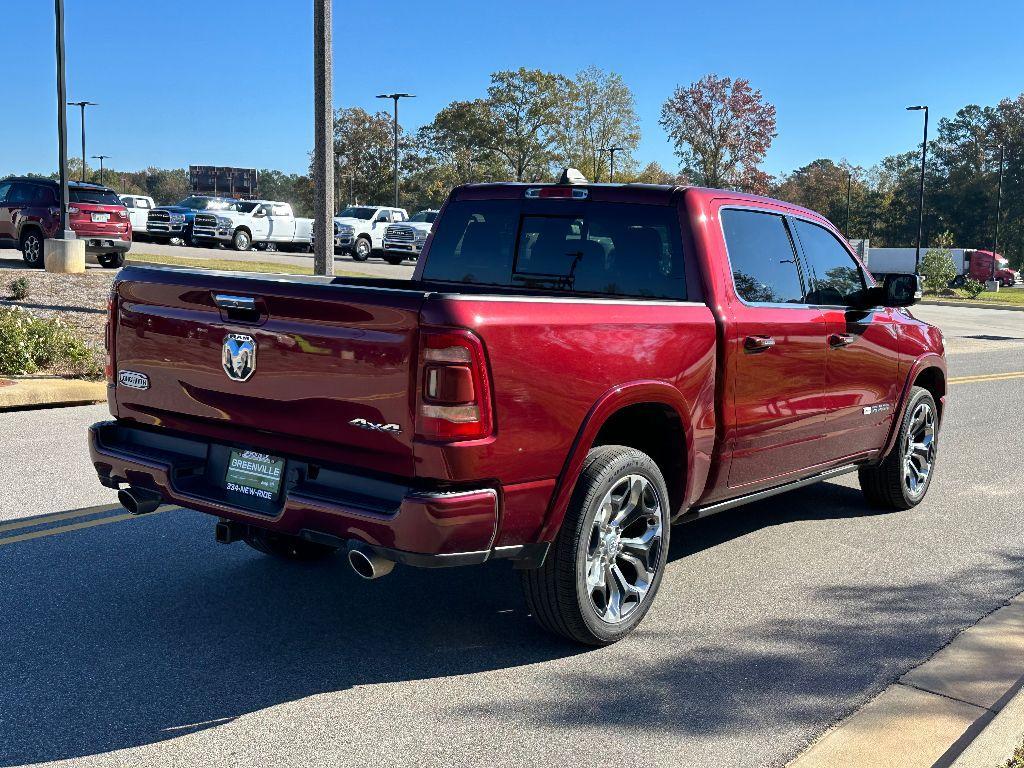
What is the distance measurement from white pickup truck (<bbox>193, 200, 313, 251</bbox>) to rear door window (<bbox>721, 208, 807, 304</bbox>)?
36067mm

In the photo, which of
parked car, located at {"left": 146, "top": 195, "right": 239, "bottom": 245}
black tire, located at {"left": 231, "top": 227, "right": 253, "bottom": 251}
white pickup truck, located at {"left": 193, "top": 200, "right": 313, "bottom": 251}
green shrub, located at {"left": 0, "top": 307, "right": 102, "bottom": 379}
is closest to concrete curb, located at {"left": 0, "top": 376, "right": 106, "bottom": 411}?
green shrub, located at {"left": 0, "top": 307, "right": 102, "bottom": 379}

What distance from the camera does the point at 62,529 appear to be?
20.1 ft

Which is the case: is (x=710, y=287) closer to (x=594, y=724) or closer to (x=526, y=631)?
(x=526, y=631)

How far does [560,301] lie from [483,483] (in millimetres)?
780

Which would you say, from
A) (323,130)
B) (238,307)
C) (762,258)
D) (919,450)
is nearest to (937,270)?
(323,130)

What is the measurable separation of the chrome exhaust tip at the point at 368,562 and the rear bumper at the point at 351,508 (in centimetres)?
3

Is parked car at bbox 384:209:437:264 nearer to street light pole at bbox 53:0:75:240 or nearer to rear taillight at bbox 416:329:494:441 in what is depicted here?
street light pole at bbox 53:0:75:240

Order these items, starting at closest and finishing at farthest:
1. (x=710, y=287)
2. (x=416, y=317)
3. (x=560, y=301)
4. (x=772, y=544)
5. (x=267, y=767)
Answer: (x=267, y=767), (x=416, y=317), (x=560, y=301), (x=710, y=287), (x=772, y=544)

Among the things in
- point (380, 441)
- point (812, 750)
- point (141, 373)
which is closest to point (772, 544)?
point (812, 750)

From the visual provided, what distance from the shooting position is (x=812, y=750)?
371 cm

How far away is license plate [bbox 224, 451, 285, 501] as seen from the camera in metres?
4.25

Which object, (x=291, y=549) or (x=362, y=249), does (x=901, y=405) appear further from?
(x=362, y=249)

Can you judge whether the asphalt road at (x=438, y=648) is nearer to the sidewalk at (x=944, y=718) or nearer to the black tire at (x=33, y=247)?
the sidewalk at (x=944, y=718)

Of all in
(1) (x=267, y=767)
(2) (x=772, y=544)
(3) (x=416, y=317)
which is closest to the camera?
(1) (x=267, y=767)
